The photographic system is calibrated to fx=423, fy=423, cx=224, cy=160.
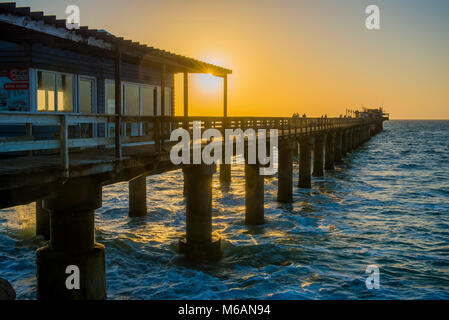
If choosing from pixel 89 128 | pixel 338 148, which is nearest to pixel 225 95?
pixel 89 128

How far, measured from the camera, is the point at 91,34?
880 cm

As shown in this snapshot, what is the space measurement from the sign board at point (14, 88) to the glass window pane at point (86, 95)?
6.58 ft

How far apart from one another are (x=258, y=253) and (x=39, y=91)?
8.09m

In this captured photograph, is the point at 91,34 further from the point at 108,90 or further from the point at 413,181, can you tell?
the point at 413,181

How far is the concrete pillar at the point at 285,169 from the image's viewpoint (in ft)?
66.0

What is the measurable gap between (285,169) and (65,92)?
1107 cm

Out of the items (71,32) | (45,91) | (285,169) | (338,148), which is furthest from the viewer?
(338,148)

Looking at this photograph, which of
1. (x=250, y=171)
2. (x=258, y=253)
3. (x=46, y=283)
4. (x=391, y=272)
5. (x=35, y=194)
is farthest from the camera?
(x=250, y=171)

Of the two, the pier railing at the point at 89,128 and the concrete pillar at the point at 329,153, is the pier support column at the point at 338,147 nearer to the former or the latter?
the concrete pillar at the point at 329,153

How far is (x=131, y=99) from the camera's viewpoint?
607 inches

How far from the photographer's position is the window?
1176 centimetres

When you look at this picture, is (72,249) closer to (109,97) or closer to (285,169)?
(109,97)

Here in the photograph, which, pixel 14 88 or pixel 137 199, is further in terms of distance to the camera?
pixel 137 199
